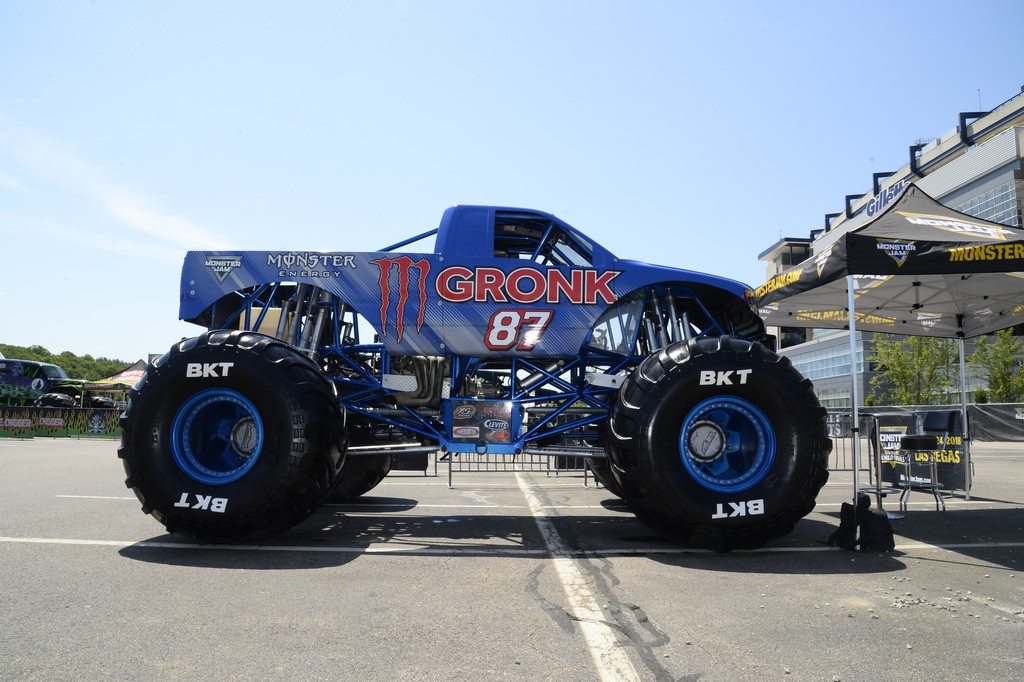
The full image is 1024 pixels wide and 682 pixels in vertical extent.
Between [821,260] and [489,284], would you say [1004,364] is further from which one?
[489,284]

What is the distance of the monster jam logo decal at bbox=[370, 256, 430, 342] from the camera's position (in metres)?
6.07

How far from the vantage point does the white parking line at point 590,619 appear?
268cm

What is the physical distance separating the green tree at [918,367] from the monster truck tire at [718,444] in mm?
35772

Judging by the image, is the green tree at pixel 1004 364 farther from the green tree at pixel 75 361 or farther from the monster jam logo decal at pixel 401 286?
the green tree at pixel 75 361

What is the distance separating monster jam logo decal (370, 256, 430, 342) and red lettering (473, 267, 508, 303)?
0.47 m

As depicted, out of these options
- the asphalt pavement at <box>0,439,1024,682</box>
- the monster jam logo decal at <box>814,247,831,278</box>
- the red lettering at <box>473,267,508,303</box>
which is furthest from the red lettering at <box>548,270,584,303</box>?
the monster jam logo decal at <box>814,247,831,278</box>

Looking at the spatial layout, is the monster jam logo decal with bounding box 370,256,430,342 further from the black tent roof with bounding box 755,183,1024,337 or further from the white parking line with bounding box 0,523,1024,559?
the black tent roof with bounding box 755,183,1024,337

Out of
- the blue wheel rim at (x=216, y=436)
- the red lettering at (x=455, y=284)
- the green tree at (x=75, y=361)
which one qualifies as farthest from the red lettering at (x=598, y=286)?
the green tree at (x=75, y=361)

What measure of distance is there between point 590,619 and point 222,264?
469 centimetres

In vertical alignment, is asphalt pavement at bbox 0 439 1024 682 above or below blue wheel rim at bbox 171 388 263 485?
below

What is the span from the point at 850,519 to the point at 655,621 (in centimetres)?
266

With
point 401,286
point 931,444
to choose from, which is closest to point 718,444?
point 401,286

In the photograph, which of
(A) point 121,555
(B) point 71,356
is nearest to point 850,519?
(A) point 121,555

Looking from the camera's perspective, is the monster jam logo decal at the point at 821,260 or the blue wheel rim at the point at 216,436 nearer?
the blue wheel rim at the point at 216,436
